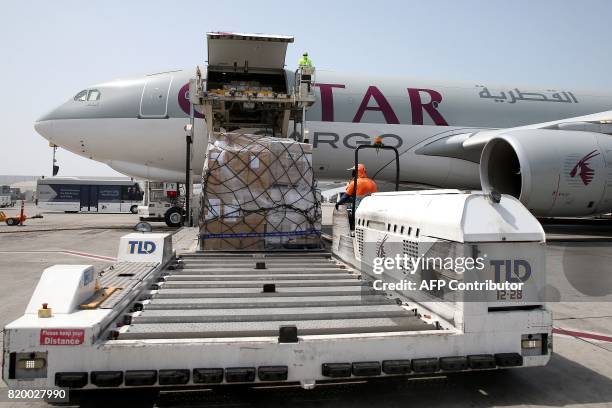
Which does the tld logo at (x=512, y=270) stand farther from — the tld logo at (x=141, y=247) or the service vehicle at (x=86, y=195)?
the service vehicle at (x=86, y=195)

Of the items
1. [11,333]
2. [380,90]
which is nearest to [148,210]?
[380,90]

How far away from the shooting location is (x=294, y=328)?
110 inches

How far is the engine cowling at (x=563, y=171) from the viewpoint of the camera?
1060cm

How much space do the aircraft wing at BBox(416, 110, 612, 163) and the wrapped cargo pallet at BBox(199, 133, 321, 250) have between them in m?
8.29

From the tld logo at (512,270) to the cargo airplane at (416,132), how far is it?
8344 millimetres

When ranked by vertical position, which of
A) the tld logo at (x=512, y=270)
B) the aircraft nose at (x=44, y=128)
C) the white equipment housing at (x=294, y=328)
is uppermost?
the aircraft nose at (x=44, y=128)

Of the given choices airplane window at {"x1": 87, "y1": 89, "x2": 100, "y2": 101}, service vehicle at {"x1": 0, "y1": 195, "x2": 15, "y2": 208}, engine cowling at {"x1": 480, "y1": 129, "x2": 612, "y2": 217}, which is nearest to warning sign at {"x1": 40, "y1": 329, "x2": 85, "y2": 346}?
engine cowling at {"x1": 480, "y1": 129, "x2": 612, "y2": 217}

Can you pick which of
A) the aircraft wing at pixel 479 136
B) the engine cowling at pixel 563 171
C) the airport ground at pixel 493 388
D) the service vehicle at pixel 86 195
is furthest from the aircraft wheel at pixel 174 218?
the service vehicle at pixel 86 195

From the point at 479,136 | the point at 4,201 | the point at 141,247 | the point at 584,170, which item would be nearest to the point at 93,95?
the point at 141,247

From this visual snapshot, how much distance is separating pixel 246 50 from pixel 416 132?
7.78 m

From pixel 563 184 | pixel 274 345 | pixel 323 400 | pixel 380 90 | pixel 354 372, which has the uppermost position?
pixel 380 90

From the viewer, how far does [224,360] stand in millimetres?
2701

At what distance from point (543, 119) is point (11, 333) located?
17146 mm

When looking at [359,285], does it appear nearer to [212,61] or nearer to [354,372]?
[354,372]
